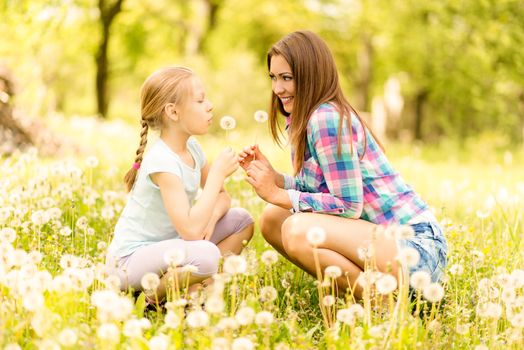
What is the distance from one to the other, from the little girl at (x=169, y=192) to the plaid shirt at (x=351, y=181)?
0.43 m

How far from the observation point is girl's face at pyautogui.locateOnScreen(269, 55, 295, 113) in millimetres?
3428

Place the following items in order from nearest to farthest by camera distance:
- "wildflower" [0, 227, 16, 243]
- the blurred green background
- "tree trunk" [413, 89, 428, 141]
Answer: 1. "wildflower" [0, 227, 16, 243]
2. the blurred green background
3. "tree trunk" [413, 89, 428, 141]

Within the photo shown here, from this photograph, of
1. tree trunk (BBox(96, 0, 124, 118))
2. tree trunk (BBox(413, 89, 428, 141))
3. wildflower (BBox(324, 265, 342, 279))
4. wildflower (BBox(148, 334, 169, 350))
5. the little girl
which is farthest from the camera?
tree trunk (BBox(413, 89, 428, 141))

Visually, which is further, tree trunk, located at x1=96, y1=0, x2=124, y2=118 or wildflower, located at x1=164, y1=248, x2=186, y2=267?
tree trunk, located at x1=96, y1=0, x2=124, y2=118

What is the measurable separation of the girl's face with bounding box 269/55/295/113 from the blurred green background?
17.4 ft

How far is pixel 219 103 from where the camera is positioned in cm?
1514

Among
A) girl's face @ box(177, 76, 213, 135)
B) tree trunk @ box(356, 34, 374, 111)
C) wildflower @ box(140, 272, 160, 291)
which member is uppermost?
tree trunk @ box(356, 34, 374, 111)

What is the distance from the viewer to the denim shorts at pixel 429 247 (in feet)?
10.6

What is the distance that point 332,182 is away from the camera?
10.6ft

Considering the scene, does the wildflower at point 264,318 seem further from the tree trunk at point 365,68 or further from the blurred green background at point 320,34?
the tree trunk at point 365,68

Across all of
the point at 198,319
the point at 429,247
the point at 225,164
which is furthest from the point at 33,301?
the point at 429,247

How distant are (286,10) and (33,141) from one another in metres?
16.1

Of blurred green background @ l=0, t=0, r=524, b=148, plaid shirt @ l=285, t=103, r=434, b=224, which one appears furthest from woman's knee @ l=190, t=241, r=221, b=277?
blurred green background @ l=0, t=0, r=524, b=148

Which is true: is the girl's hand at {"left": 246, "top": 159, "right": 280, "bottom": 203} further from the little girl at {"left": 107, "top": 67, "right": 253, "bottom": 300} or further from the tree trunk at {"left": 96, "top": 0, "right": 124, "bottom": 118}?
the tree trunk at {"left": 96, "top": 0, "right": 124, "bottom": 118}
